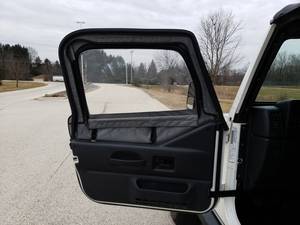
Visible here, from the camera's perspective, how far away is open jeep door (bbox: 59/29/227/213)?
2.07 meters

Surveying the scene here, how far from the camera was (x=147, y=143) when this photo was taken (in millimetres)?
2225

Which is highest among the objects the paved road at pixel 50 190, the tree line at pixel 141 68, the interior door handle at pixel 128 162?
the tree line at pixel 141 68

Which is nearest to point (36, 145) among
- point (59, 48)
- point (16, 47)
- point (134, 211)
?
point (134, 211)

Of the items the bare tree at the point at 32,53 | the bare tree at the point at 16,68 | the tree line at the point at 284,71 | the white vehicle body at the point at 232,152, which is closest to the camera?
the white vehicle body at the point at 232,152

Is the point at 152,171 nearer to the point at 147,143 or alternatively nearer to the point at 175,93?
the point at 147,143

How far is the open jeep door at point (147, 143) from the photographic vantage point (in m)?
2.07

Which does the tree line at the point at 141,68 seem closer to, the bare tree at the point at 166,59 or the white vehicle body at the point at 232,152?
the bare tree at the point at 166,59

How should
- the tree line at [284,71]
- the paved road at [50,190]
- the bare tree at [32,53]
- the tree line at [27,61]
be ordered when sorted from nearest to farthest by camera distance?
the tree line at [284,71] < the paved road at [50,190] < the tree line at [27,61] < the bare tree at [32,53]

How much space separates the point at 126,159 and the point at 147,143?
6.8 inches

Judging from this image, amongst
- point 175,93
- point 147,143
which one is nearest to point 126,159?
point 147,143

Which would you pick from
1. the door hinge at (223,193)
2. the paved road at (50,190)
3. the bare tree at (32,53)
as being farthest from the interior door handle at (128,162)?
the bare tree at (32,53)

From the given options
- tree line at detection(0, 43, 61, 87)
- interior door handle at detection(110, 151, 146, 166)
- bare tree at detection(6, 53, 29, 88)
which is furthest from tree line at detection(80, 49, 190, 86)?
tree line at detection(0, 43, 61, 87)

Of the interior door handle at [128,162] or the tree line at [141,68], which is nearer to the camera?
the interior door handle at [128,162]

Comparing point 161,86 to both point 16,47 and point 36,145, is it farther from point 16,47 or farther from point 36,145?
point 16,47
